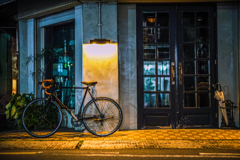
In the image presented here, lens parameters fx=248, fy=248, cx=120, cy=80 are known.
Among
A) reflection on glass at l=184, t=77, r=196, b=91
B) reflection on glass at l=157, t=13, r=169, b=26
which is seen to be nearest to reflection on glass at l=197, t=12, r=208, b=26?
reflection on glass at l=157, t=13, r=169, b=26

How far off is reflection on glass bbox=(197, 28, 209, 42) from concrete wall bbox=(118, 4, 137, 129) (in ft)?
5.96

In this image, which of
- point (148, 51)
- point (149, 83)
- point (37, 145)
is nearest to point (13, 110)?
point (37, 145)

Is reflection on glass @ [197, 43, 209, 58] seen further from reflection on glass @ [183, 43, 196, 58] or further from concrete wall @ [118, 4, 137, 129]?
concrete wall @ [118, 4, 137, 129]

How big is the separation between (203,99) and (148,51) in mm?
2055

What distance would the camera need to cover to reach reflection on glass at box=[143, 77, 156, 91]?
6984 millimetres

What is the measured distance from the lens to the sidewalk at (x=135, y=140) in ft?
17.3

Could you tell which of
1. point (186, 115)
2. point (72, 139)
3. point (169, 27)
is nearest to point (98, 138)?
point (72, 139)

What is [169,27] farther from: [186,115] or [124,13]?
[186,115]

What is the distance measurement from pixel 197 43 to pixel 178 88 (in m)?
1.38

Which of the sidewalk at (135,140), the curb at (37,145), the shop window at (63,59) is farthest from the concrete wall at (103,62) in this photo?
the curb at (37,145)

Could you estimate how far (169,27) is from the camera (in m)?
6.96

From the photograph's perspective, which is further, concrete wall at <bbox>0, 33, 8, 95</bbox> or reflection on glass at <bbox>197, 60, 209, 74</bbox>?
concrete wall at <bbox>0, 33, 8, 95</bbox>

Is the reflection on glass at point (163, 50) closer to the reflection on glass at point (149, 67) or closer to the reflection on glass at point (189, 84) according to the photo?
the reflection on glass at point (149, 67)

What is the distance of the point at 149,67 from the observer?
6.98 meters
